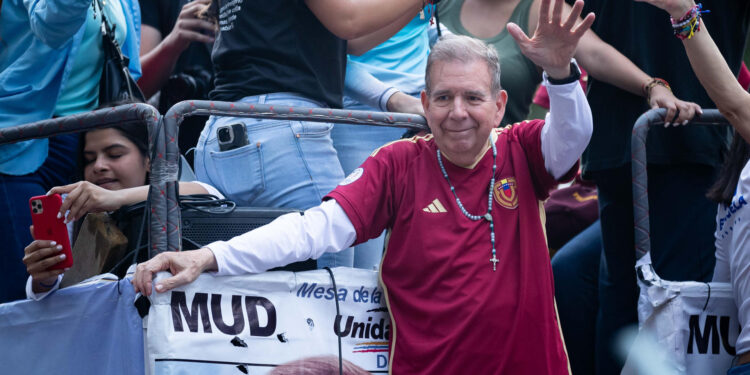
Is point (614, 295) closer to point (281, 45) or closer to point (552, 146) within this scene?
point (552, 146)

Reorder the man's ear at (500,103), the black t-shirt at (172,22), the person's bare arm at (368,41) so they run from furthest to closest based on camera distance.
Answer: the black t-shirt at (172,22)
the person's bare arm at (368,41)
the man's ear at (500,103)

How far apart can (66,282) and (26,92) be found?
2.64 ft

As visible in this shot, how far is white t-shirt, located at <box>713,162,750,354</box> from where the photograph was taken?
9.96 feet

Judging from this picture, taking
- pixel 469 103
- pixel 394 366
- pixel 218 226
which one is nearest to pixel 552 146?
pixel 469 103

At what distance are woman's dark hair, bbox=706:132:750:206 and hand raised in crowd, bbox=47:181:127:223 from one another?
2150 mm

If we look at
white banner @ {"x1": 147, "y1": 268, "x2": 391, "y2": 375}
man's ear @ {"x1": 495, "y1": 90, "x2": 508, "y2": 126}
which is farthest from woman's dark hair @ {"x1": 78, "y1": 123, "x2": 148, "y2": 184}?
man's ear @ {"x1": 495, "y1": 90, "x2": 508, "y2": 126}

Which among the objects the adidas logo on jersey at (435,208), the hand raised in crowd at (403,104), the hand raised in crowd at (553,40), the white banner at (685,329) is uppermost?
the hand raised in crowd at (553,40)

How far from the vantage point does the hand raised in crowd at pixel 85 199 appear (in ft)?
9.22

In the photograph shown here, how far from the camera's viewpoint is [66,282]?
3.22 m

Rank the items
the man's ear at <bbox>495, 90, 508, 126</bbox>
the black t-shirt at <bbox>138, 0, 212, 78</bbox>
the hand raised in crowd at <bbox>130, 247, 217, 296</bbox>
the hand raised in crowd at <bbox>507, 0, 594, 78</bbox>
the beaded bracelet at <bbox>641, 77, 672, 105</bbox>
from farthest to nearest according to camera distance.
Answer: the black t-shirt at <bbox>138, 0, 212, 78</bbox> → the beaded bracelet at <bbox>641, 77, 672, 105</bbox> → the man's ear at <bbox>495, 90, 508, 126</bbox> → the hand raised in crowd at <bbox>507, 0, 594, 78</bbox> → the hand raised in crowd at <bbox>130, 247, 217, 296</bbox>

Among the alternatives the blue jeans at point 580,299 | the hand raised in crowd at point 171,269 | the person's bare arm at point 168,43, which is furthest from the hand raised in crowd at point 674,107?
the person's bare arm at point 168,43

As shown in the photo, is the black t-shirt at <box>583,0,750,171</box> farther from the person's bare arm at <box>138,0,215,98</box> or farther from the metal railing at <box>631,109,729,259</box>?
the person's bare arm at <box>138,0,215,98</box>

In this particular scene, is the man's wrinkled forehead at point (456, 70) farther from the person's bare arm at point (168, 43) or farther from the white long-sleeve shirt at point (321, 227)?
the person's bare arm at point (168, 43)

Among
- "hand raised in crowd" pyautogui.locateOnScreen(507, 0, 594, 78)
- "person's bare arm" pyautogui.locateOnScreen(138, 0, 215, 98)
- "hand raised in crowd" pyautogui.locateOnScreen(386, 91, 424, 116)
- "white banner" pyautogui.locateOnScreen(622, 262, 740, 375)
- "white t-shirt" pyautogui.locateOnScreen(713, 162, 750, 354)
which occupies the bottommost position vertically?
"white banner" pyautogui.locateOnScreen(622, 262, 740, 375)
